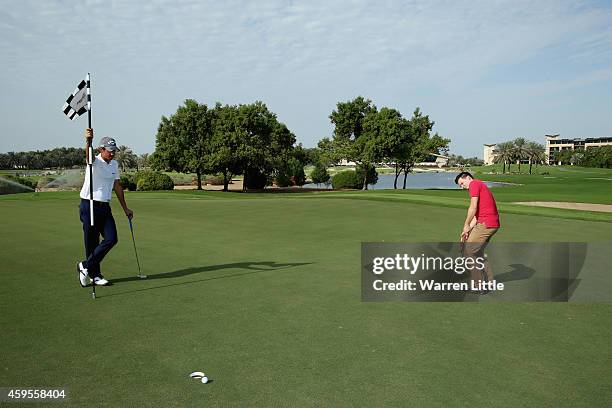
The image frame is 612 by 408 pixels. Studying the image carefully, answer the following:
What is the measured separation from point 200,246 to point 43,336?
7.41 m

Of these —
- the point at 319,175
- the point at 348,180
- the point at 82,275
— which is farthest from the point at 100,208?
the point at 319,175

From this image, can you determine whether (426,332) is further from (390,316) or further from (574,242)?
(574,242)

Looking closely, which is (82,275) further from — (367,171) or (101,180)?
(367,171)

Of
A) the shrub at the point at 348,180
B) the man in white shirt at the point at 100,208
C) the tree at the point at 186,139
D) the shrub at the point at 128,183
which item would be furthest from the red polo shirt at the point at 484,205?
the shrub at the point at 348,180

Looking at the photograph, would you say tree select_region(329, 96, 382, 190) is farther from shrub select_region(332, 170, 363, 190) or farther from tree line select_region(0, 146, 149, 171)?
tree line select_region(0, 146, 149, 171)

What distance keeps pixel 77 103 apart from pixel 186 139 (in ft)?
190

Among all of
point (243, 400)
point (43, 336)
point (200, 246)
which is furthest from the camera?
point (200, 246)

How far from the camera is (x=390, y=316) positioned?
7070 millimetres

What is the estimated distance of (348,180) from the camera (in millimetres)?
78938

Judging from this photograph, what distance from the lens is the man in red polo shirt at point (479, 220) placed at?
863 cm

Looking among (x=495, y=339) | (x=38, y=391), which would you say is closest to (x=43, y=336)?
(x=38, y=391)

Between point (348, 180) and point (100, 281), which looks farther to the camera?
point (348, 180)

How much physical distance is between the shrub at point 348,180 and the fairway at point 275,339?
6707cm

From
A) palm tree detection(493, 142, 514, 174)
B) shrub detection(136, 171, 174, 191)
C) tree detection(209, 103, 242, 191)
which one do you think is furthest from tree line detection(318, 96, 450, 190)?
palm tree detection(493, 142, 514, 174)
